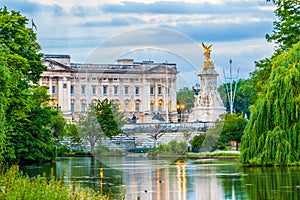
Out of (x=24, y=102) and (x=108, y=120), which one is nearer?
(x=24, y=102)

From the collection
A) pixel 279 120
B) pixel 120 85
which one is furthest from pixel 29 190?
pixel 120 85

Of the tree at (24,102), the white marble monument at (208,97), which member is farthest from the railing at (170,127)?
the tree at (24,102)

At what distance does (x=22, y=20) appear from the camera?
158ft

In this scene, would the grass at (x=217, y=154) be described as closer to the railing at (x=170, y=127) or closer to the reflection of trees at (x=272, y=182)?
the railing at (x=170, y=127)

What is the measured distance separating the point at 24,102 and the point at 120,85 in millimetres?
79983

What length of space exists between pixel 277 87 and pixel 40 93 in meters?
20.7

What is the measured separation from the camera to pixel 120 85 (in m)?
121

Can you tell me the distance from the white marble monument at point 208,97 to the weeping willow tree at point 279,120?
35.9m

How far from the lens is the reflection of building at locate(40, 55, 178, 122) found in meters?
103

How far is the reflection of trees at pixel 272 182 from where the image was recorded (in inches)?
981

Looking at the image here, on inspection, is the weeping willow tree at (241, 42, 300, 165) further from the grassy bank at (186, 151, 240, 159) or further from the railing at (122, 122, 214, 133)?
Result: the railing at (122, 122, 214, 133)

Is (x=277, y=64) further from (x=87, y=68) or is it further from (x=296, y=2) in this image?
(x=87, y=68)

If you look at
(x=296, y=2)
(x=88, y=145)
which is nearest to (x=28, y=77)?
(x=296, y=2)

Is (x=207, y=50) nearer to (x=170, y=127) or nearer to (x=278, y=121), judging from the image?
(x=170, y=127)
